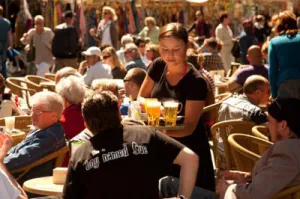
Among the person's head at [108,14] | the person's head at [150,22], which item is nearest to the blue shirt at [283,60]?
the person's head at [108,14]

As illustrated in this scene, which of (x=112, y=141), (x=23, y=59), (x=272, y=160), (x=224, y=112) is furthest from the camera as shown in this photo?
(x=23, y=59)

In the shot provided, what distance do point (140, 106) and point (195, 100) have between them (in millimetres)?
412

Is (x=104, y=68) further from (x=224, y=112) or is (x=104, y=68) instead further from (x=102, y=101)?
(x=102, y=101)

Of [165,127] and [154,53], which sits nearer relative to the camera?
[165,127]

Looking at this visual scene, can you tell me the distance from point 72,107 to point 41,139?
3.48 ft

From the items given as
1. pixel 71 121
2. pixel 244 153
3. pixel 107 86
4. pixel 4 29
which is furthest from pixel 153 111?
pixel 4 29

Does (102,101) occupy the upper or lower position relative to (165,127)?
upper

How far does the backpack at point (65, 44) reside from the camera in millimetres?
17031

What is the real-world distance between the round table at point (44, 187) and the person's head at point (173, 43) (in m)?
1.10

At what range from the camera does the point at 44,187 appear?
218 inches

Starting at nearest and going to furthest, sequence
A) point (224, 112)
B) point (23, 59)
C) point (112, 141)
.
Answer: point (112, 141)
point (224, 112)
point (23, 59)

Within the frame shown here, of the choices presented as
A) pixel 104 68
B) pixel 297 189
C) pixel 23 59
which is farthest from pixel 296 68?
pixel 23 59

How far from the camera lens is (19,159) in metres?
6.14

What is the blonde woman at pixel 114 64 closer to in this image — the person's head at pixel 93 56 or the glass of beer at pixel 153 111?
the person's head at pixel 93 56
